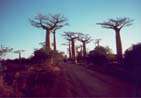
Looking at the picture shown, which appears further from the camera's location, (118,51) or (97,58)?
(118,51)

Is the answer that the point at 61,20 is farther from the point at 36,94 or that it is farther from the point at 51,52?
the point at 36,94

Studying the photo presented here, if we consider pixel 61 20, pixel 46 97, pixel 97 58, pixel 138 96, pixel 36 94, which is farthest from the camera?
pixel 61 20

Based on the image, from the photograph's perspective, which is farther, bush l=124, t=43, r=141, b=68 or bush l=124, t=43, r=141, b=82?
bush l=124, t=43, r=141, b=68

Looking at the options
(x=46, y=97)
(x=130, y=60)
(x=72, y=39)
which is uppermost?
(x=72, y=39)

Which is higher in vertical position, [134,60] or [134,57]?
[134,57]

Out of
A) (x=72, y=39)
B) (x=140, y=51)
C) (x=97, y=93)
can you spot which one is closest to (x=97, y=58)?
(x=140, y=51)

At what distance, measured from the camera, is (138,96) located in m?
9.83

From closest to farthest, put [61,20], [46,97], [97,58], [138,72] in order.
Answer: [46,97], [138,72], [97,58], [61,20]

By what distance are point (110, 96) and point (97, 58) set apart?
23758 millimetres

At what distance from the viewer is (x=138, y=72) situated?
1617cm

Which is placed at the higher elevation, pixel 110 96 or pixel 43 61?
pixel 43 61

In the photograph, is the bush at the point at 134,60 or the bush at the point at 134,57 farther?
the bush at the point at 134,57

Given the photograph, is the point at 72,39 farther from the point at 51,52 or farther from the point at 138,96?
the point at 138,96

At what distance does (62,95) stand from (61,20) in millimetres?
32709
